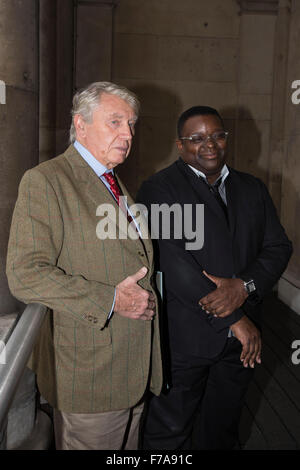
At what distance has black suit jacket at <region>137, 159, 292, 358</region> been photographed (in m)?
1.93

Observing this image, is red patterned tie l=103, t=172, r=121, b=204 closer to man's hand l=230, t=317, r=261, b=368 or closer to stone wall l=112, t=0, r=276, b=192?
man's hand l=230, t=317, r=261, b=368

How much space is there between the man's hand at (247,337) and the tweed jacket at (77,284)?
422 millimetres

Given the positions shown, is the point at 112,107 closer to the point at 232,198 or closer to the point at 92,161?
the point at 92,161

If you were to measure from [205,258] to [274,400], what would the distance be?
1.87 meters

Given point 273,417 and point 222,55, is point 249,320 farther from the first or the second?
point 222,55

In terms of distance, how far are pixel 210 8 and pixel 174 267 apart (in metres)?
5.42

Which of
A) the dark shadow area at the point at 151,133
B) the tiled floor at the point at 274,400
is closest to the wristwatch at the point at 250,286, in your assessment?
→ the tiled floor at the point at 274,400

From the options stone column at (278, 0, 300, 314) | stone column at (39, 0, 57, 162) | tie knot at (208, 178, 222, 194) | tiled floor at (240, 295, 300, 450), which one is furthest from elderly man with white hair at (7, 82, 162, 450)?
stone column at (39, 0, 57, 162)

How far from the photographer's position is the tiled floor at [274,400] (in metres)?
2.80

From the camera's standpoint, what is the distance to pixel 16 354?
1035mm

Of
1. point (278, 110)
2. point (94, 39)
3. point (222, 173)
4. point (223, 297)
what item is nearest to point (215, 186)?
point (222, 173)

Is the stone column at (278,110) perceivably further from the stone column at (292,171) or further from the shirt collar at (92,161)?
the shirt collar at (92,161)

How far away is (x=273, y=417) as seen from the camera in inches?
121

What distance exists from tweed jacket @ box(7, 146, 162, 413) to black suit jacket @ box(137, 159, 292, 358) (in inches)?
11.1
